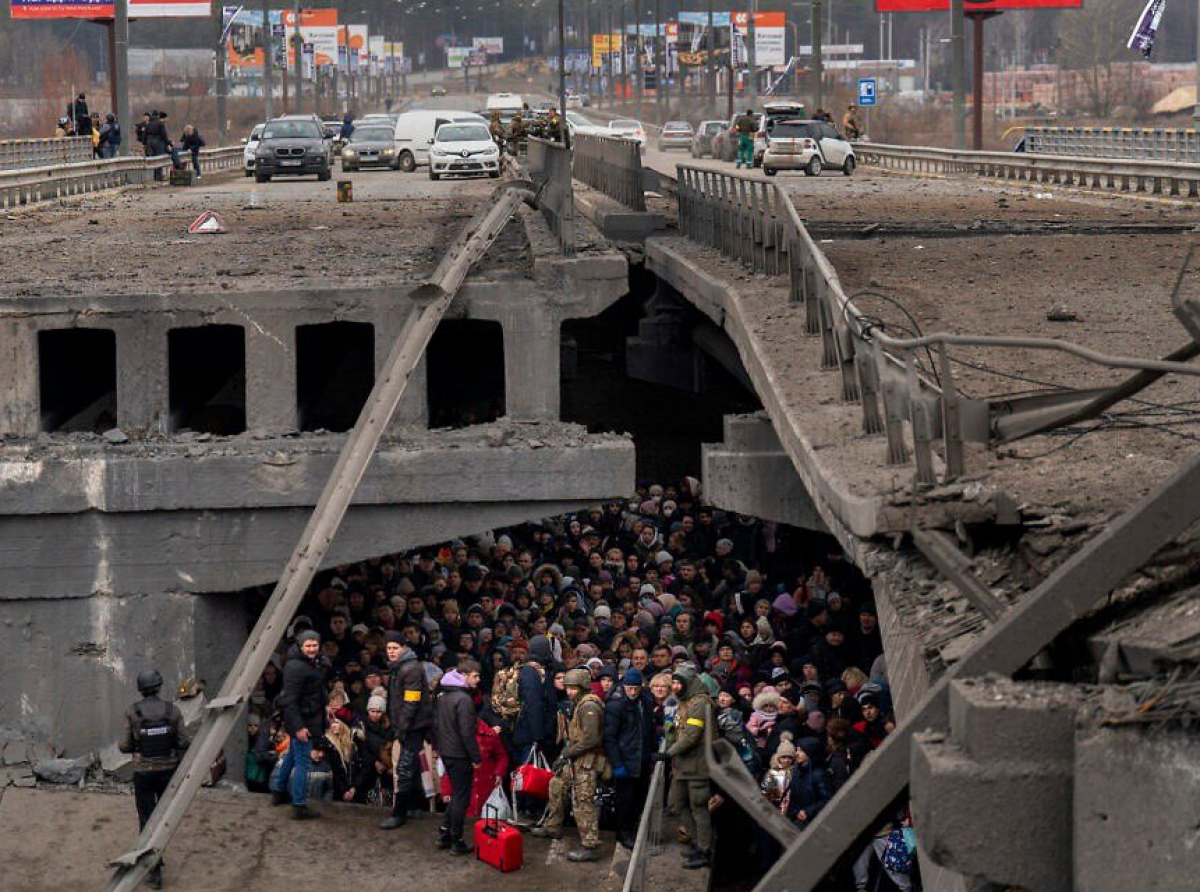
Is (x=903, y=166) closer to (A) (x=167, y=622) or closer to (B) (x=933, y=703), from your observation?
(A) (x=167, y=622)

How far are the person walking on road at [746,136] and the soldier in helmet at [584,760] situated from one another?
150ft

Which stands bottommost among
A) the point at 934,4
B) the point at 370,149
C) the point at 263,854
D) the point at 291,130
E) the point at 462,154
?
the point at 263,854

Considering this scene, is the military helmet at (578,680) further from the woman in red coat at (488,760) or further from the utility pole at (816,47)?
the utility pole at (816,47)

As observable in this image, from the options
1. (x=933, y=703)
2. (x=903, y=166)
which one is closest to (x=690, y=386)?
(x=933, y=703)

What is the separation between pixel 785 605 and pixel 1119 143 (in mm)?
28501

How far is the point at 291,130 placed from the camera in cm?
5722

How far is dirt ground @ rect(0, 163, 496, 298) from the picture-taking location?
22344mm

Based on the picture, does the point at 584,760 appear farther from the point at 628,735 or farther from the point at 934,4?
the point at 934,4

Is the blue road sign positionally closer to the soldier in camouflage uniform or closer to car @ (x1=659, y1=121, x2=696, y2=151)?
car @ (x1=659, y1=121, x2=696, y2=151)

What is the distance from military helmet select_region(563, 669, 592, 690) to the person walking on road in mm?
45820

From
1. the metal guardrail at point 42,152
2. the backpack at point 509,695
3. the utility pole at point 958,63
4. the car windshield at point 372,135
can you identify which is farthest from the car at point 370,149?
the backpack at point 509,695

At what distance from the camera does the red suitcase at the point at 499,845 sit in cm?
1486

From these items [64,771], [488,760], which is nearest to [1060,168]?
[64,771]

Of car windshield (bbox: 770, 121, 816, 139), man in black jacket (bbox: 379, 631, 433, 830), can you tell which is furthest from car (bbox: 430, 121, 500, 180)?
man in black jacket (bbox: 379, 631, 433, 830)
